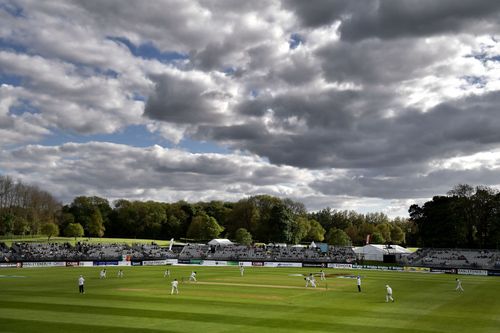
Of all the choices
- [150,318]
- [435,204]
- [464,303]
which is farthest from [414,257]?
[150,318]

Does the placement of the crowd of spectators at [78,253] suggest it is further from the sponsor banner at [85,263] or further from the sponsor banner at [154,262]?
the sponsor banner at [85,263]

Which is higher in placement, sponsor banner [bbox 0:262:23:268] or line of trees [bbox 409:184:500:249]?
line of trees [bbox 409:184:500:249]

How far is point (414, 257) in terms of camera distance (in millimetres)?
93438

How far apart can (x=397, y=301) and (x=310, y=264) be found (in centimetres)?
4990

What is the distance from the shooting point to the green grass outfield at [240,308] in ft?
86.1

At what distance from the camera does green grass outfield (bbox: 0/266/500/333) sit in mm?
26234

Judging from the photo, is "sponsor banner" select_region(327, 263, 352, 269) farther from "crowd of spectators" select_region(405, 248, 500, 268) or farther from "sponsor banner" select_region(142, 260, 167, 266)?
"sponsor banner" select_region(142, 260, 167, 266)

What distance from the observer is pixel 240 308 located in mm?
33125

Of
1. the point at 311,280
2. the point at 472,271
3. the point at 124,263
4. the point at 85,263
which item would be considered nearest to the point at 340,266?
the point at 472,271

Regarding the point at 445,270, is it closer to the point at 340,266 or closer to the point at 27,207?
the point at 340,266

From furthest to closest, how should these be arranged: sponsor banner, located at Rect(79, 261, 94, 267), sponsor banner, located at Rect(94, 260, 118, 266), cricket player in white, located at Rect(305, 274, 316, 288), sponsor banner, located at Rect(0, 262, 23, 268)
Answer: sponsor banner, located at Rect(94, 260, 118, 266)
sponsor banner, located at Rect(79, 261, 94, 267)
sponsor banner, located at Rect(0, 262, 23, 268)
cricket player in white, located at Rect(305, 274, 316, 288)

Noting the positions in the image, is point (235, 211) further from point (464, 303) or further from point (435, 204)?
point (464, 303)

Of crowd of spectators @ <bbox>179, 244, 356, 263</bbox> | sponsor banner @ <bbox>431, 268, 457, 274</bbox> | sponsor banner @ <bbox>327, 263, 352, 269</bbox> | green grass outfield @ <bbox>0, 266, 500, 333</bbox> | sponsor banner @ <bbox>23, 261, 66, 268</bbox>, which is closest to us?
green grass outfield @ <bbox>0, 266, 500, 333</bbox>

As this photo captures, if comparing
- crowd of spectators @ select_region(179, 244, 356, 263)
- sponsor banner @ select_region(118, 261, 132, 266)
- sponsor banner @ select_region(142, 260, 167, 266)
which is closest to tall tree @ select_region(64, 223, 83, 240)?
crowd of spectators @ select_region(179, 244, 356, 263)
